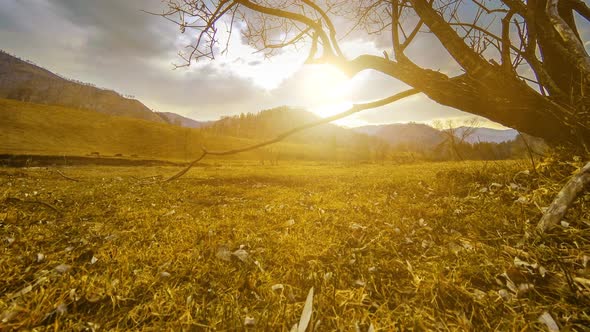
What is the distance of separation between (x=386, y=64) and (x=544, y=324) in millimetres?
4074

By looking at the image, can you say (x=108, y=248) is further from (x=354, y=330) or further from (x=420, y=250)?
(x=420, y=250)

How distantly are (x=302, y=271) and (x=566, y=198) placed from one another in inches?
105

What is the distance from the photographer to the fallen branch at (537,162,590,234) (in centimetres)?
221

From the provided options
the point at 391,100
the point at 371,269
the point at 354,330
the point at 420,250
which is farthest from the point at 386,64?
the point at 354,330

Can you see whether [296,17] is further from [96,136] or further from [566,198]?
[96,136]

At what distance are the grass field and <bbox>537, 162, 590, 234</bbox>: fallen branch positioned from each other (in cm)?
12

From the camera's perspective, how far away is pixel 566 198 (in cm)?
228

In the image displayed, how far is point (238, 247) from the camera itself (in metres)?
2.79

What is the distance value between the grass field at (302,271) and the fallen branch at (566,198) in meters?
0.12

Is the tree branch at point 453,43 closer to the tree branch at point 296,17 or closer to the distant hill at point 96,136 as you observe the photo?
the tree branch at point 296,17

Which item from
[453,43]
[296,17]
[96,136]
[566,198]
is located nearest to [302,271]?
[566,198]

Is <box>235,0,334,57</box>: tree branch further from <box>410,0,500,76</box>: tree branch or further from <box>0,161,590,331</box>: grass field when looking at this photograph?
<box>0,161,590,331</box>: grass field

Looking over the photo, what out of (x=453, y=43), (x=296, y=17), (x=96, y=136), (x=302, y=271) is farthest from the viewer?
(x=96, y=136)

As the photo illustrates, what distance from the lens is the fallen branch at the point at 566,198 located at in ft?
7.27
